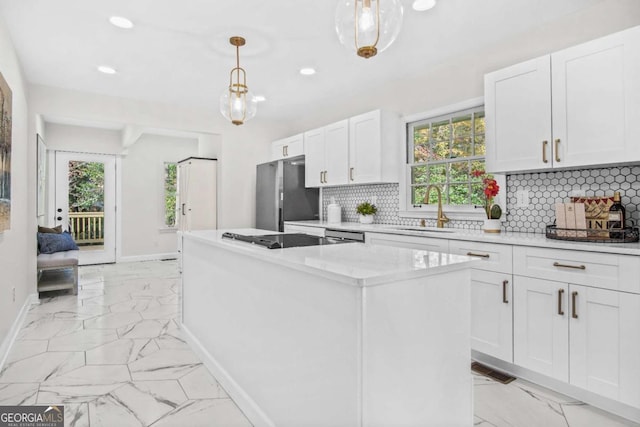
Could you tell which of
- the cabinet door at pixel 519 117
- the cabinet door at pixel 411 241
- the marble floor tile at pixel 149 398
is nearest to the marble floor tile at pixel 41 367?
the marble floor tile at pixel 149 398

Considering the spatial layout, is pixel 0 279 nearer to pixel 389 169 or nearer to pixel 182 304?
pixel 182 304

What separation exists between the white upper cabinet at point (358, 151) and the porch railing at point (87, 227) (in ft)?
15.4

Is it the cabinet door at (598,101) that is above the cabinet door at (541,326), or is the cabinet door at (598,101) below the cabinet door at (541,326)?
above

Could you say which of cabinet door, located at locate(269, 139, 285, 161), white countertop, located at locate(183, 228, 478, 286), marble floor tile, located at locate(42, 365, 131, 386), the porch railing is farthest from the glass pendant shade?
the porch railing

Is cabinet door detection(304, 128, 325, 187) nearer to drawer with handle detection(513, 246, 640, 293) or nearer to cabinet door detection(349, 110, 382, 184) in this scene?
cabinet door detection(349, 110, 382, 184)

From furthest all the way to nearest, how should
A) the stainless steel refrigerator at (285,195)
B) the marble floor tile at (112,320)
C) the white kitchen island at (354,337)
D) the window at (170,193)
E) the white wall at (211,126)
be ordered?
the window at (170,193) → the stainless steel refrigerator at (285,195) → the white wall at (211,126) → the marble floor tile at (112,320) → the white kitchen island at (354,337)

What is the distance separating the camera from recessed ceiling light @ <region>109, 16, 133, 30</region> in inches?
111

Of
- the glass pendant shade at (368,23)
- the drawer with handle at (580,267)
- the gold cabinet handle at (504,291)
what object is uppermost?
the glass pendant shade at (368,23)

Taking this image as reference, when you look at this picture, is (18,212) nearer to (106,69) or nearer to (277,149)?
(106,69)

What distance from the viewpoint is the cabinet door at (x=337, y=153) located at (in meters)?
4.37

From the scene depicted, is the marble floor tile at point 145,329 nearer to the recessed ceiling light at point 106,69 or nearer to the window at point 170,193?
the recessed ceiling light at point 106,69

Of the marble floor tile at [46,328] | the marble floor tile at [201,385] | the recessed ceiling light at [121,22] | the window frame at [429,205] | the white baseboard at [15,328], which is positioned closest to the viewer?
the marble floor tile at [201,385]

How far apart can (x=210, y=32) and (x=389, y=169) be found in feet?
7.09

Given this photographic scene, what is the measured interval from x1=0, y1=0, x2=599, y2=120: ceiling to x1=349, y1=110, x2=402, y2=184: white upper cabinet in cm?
51
